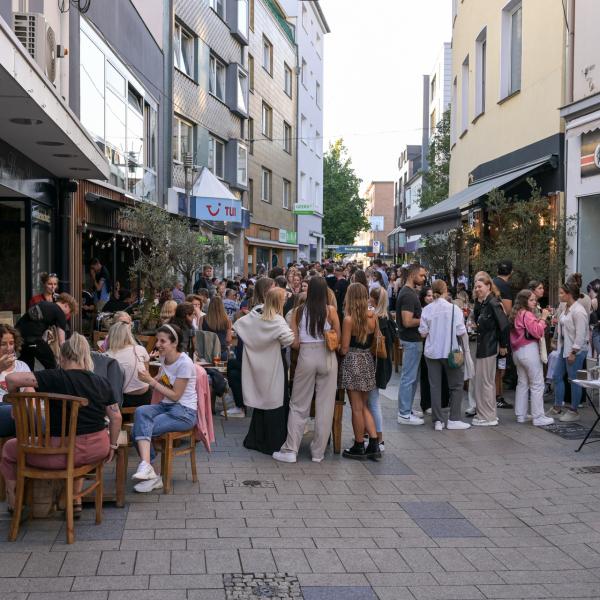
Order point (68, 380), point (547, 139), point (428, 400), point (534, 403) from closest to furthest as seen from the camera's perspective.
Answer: point (68, 380)
point (534, 403)
point (428, 400)
point (547, 139)

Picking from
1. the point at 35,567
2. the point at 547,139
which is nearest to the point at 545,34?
the point at 547,139

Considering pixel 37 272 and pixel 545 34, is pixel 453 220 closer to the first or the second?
pixel 545 34

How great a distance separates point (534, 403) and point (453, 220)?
7.11 m

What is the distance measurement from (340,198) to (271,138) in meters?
28.8

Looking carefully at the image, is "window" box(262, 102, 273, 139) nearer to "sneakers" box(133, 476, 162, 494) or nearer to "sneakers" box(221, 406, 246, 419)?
"sneakers" box(221, 406, 246, 419)

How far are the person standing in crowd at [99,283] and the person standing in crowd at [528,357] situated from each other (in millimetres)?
9976

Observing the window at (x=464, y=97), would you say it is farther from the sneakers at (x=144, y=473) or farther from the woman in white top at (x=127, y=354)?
the sneakers at (x=144, y=473)

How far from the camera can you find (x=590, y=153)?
44.4 feet

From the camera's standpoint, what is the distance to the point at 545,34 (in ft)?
50.6

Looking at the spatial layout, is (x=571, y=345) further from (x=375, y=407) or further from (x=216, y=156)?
(x=216, y=156)

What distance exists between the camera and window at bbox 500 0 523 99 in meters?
17.9

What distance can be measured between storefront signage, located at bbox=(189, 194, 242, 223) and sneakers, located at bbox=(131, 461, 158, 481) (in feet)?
53.2

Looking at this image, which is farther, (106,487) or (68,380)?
(106,487)

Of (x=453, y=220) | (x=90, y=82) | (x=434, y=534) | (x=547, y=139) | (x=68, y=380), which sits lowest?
(x=434, y=534)
